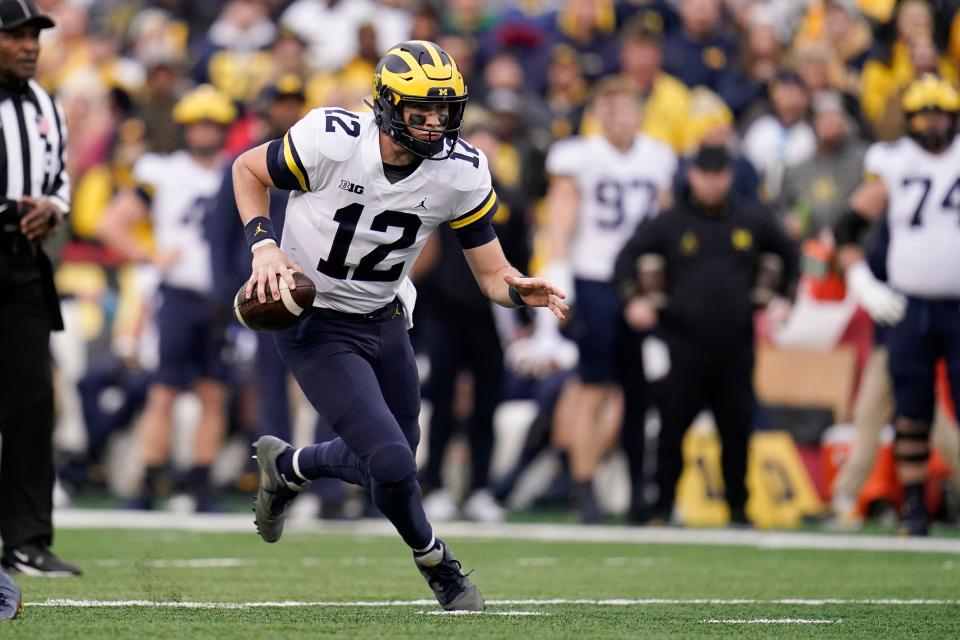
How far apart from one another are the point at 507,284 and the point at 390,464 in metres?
0.77

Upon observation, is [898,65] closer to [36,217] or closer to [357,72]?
[357,72]

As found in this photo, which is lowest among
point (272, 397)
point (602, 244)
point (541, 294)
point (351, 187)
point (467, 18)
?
point (272, 397)

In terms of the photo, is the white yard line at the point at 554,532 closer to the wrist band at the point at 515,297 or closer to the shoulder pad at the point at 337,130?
the wrist band at the point at 515,297

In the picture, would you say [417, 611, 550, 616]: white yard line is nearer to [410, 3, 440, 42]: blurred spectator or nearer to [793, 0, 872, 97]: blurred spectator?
[793, 0, 872, 97]: blurred spectator

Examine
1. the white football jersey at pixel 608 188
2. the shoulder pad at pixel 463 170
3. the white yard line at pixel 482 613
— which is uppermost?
the shoulder pad at pixel 463 170

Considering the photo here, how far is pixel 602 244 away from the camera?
10.5 meters

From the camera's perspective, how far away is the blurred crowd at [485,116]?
1060 centimetres

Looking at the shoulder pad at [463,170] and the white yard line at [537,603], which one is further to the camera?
the shoulder pad at [463,170]

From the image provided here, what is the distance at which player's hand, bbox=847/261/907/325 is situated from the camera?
940 cm

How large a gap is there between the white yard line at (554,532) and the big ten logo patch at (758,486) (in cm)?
83

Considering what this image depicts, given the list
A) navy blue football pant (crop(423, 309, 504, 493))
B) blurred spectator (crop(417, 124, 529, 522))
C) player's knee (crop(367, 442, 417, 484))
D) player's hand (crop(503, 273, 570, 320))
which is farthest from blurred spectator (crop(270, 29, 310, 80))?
player's knee (crop(367, 442, 417, 484))

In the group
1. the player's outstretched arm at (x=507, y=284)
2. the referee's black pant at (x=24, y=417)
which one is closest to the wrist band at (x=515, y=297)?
the player's outstretched arm at (x=507, y=284)

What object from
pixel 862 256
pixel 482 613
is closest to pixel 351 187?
pixel 482 613

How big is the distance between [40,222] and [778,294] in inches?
181
